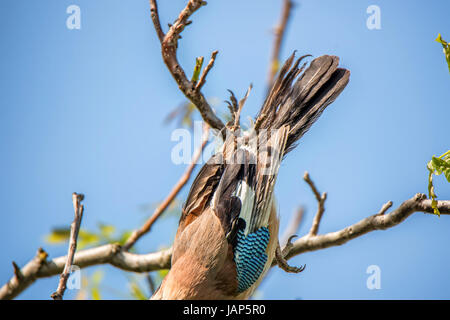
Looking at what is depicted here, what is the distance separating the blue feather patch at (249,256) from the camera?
13.1 ft

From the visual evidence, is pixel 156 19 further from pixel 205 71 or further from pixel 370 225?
pixel 370 225

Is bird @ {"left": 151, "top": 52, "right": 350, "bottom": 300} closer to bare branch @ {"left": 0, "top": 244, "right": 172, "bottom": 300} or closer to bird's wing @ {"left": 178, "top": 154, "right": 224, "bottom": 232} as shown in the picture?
bird's wing @ {"left": 178, "top": 154, "right": 224, "bottom": 232}

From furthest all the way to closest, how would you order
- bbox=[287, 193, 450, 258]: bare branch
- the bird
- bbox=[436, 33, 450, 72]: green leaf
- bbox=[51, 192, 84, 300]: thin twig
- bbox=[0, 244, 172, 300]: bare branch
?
bbox=[0, 244, 172, 300]: bare branch
the bird
bbox=[287, 193, 450, 258]: bare branch
bbox=[51, 192, 84, 300]: thin twig
bbox=[436, 33, 450, 72]: green leaf

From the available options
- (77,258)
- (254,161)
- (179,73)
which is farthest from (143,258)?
(179,73)

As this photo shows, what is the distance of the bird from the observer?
3961mm

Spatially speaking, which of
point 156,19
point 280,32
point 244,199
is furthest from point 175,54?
point 244,199

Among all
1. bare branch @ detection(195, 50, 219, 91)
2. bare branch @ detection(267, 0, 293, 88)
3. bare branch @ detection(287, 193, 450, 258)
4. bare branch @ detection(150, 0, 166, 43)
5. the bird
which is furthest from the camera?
bare branch @ detection(267, 0, 293, 88)

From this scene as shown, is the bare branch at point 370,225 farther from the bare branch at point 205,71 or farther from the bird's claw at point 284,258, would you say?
the bare branch at point 205,71

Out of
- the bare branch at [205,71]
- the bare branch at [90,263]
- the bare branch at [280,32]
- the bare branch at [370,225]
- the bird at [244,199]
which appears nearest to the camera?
the bare branch at [370,225]

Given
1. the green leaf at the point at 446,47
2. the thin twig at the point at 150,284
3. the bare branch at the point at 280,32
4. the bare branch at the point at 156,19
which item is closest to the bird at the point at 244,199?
the bare branch at the point at 280,32

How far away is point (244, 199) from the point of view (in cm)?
405

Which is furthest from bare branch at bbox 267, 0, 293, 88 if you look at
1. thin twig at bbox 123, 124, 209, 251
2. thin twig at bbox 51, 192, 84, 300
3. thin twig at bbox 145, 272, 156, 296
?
thin twig at bbox 51, 192, 84, 300

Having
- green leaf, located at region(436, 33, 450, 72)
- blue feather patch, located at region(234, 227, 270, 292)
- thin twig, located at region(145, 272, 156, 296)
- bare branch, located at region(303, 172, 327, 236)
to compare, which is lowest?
thin twig, located at region(145, 272, 156, 296)

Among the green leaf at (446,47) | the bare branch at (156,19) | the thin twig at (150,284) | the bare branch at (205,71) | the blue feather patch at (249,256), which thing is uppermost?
the bare branch at (156,19)
